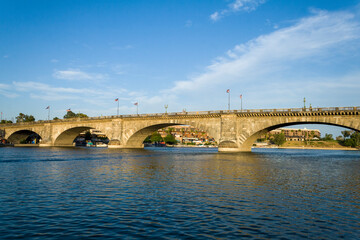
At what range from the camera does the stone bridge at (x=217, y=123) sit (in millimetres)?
54500

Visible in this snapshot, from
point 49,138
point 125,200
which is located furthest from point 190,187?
point 49,138

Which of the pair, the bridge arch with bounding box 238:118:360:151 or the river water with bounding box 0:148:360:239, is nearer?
the river water with bounding box 0:148:360:239

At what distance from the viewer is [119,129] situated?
86.3 meters

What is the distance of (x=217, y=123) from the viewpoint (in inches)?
2692

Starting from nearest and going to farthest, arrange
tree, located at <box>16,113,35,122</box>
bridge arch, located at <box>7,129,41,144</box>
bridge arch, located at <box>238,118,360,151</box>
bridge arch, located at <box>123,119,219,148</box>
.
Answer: bridge arch, located at <box>238,118,360,151</box>, bridge arch, located at <box>123,119,219,148</box>, bridge arch, located at <box>7,129,41,144</box>, tree, located at <box>16,113,35,122</box>

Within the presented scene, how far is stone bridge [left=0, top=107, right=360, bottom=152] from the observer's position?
5450 cm

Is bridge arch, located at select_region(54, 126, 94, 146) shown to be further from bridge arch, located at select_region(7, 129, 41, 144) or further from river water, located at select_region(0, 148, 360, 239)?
river water, located at select_region(0, 148, 360, 239)

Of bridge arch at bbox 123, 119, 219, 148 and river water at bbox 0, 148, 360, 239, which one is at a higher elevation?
bridge arch at bbox 123, 119, 219, 148

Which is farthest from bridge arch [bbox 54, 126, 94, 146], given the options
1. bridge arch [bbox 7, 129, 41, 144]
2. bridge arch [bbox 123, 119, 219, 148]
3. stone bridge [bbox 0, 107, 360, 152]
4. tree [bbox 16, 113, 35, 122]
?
tree [bbox 16, 113, 35, 122]

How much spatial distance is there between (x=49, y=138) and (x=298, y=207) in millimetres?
106443

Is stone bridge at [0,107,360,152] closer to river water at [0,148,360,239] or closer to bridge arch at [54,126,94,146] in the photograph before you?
bridge arch at [54,126,94,146]

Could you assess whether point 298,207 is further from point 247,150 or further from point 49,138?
point 49,138

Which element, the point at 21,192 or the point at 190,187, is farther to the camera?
the point at 190,187

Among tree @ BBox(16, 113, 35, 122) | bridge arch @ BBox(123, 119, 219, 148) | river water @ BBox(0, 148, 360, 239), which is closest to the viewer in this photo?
river water @ BBox(0, 148, 360, 239)
